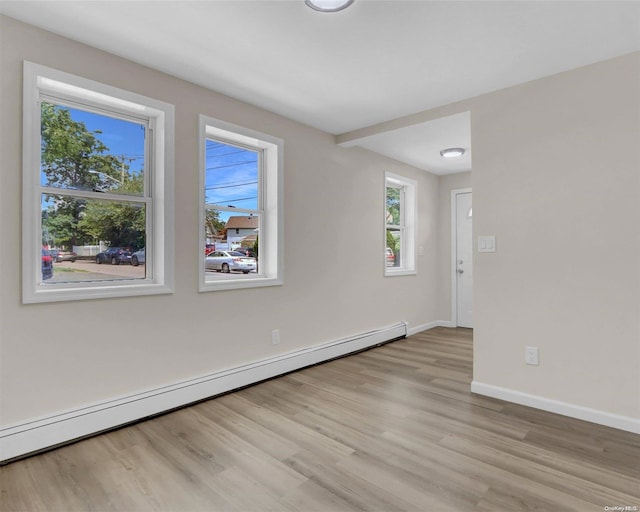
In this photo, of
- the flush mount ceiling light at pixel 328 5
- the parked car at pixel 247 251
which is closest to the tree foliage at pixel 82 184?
the parked car at pixel 247 251

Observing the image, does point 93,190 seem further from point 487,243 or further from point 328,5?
point 487,243

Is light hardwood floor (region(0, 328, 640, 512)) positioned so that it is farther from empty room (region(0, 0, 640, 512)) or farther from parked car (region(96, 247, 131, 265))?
parked car (region(96, 247, 131, 265))

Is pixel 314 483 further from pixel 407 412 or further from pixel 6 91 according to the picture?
pixel 6 91

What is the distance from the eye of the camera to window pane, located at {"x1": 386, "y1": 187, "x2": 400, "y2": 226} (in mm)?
5185

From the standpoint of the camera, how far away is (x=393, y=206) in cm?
529

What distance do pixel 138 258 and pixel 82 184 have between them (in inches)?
23.8

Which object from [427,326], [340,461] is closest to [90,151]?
[340,461]

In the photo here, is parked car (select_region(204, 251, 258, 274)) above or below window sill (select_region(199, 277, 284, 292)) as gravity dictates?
above

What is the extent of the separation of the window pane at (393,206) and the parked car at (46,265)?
3.87 metres

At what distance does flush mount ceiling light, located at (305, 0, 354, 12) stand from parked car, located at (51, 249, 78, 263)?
6.82 feet

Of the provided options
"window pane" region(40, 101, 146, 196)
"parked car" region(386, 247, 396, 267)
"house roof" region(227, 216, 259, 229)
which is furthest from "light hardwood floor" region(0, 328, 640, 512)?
"parked car" region(386, 247, 396, 267)

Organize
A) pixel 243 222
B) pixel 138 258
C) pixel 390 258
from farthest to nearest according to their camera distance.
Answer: pixel 390 258
pixel 243 222
pixel 138 258

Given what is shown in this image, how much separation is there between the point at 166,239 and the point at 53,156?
0.84 metres

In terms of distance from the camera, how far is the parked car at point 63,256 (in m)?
2.33
